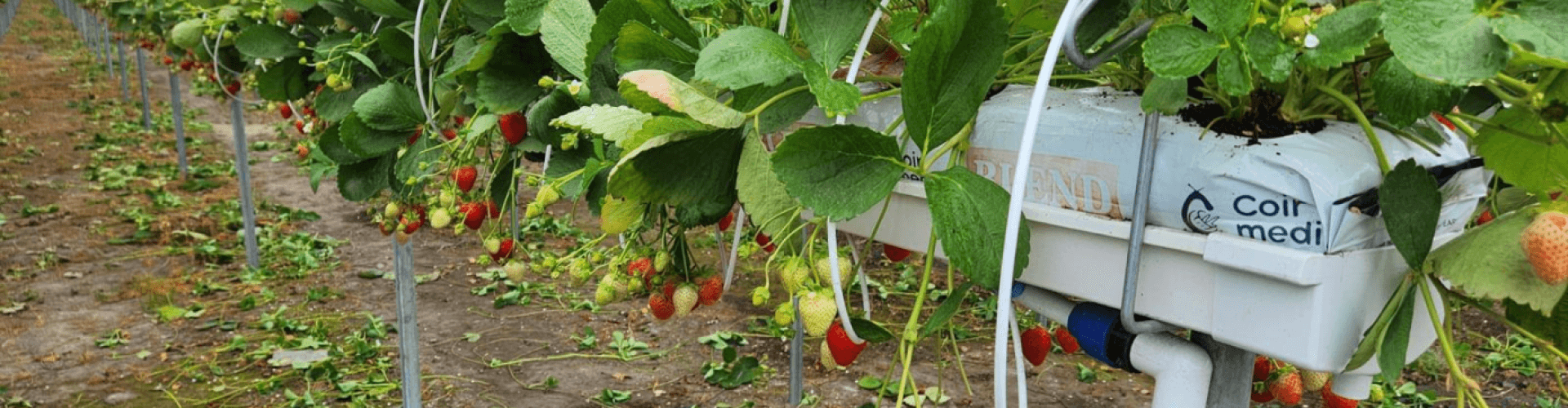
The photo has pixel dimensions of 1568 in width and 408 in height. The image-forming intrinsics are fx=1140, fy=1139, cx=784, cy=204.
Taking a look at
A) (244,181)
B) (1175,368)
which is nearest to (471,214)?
(1175,368)

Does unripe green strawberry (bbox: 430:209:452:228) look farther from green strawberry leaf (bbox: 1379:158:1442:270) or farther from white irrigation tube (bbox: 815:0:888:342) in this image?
green strawberry leaf (bbox: 1379:158:1442:270)

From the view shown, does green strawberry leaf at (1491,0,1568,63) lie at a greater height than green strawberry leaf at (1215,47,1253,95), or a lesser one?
greater

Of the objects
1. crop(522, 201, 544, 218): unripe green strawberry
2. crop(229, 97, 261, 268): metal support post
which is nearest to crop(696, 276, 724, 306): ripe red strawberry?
crop(522, 201, 544, 218): unripe green strawberry

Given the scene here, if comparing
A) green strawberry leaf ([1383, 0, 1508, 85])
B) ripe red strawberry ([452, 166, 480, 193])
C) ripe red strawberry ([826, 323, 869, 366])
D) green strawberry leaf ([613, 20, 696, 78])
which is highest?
green strawberry leaf ([1383, 0, 1508, 85])

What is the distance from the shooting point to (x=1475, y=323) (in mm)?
3574

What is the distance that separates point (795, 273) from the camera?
0.76m

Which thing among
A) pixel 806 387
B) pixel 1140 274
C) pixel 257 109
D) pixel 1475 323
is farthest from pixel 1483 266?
pixel 257 109

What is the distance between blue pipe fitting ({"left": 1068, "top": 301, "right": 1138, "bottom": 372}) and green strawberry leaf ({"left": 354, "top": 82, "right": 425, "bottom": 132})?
95 cm

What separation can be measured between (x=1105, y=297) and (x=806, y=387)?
258 cm

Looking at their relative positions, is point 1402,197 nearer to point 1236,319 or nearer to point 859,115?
point 1236,319

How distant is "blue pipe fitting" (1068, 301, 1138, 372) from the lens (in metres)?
0.64

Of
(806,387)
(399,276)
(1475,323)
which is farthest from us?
(1475,323)

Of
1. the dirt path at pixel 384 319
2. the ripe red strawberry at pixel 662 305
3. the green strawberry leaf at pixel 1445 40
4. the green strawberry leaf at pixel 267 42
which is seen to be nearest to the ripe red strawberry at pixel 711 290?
the ripe red strawberry at pixel 662 305

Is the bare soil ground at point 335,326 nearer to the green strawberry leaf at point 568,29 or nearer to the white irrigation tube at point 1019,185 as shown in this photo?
the green strawberry leaf at point 568,29
